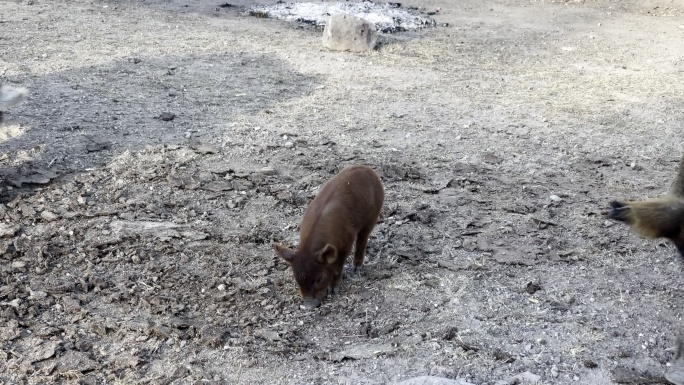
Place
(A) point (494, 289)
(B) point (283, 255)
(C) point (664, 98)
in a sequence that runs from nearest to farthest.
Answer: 1. (B) point (283, 255)
2. (A) point (494, 289)
3. (C) point (664, 98)

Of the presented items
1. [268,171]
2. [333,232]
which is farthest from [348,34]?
[333,232]

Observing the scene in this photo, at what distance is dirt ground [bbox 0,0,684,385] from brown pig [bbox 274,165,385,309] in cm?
18

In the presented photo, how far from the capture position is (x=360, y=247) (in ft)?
15.2

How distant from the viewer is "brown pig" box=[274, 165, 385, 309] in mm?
4156

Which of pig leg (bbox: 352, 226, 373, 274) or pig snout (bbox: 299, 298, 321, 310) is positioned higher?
pig leg (bbox: 352, 226, 373, 274)

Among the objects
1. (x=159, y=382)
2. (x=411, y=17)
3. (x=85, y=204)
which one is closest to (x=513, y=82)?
(x=411, y=17)

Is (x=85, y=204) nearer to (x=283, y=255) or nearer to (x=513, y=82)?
(x=283, y=255)

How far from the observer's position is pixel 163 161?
601cm

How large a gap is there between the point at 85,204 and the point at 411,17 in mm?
7606

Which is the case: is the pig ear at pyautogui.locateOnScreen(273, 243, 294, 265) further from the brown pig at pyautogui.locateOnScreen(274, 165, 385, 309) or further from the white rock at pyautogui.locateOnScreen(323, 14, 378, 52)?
the white rock at pyautogui.locateOnScreen(323, 14, 378, 52)

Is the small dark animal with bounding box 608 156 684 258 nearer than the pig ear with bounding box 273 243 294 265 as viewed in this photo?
Yes

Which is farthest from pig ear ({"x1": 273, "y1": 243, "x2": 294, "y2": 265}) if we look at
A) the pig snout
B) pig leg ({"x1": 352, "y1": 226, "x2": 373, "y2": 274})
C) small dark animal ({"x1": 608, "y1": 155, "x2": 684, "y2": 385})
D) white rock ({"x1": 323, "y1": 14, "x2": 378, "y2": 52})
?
white rock ({"x1": 323, "y1": 14, "x2": 378, "y2": 52})

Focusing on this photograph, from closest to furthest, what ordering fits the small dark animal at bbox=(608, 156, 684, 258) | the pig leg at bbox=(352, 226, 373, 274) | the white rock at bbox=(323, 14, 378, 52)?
the small dark animal at bbox=(608, 156, 684, 258) → the pig leg at bbox=(352, 226, 373, 274) → the white rock at bbox=(323, 14, 378, 52)

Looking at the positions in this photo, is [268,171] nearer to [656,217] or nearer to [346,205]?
[346,205]
